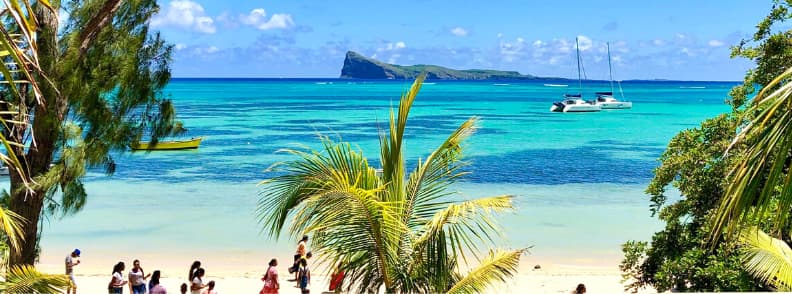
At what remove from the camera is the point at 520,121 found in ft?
251

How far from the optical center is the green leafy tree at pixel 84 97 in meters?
10.2

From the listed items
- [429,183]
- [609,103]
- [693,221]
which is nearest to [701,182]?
[693,221]

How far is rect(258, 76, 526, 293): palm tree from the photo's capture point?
19.4 ft

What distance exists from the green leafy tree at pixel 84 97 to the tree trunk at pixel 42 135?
0.04ft

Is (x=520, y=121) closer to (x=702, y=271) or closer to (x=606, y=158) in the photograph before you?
(x=606, y=158)

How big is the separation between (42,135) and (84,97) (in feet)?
2.52

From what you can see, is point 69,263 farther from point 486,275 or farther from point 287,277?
point 486,275

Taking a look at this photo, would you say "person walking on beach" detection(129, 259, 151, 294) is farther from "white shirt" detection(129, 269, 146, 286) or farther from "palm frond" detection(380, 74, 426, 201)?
"palm frond" detection(380, 74, 426, 201)

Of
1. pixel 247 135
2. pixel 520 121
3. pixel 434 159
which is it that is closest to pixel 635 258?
pixel 434 159

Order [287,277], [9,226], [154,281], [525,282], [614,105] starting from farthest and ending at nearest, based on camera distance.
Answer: [614,105] < [525,282] < [287,277] < [154,281] < [9,226]

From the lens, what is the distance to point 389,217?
6.06 meters

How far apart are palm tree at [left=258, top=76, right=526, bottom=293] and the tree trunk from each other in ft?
16.9

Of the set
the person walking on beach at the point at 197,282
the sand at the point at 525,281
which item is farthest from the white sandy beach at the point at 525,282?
the person walking on beach at the point at 197,282

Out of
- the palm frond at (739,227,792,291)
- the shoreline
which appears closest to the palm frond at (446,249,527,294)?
the palm frond at (739,227,792,291)
